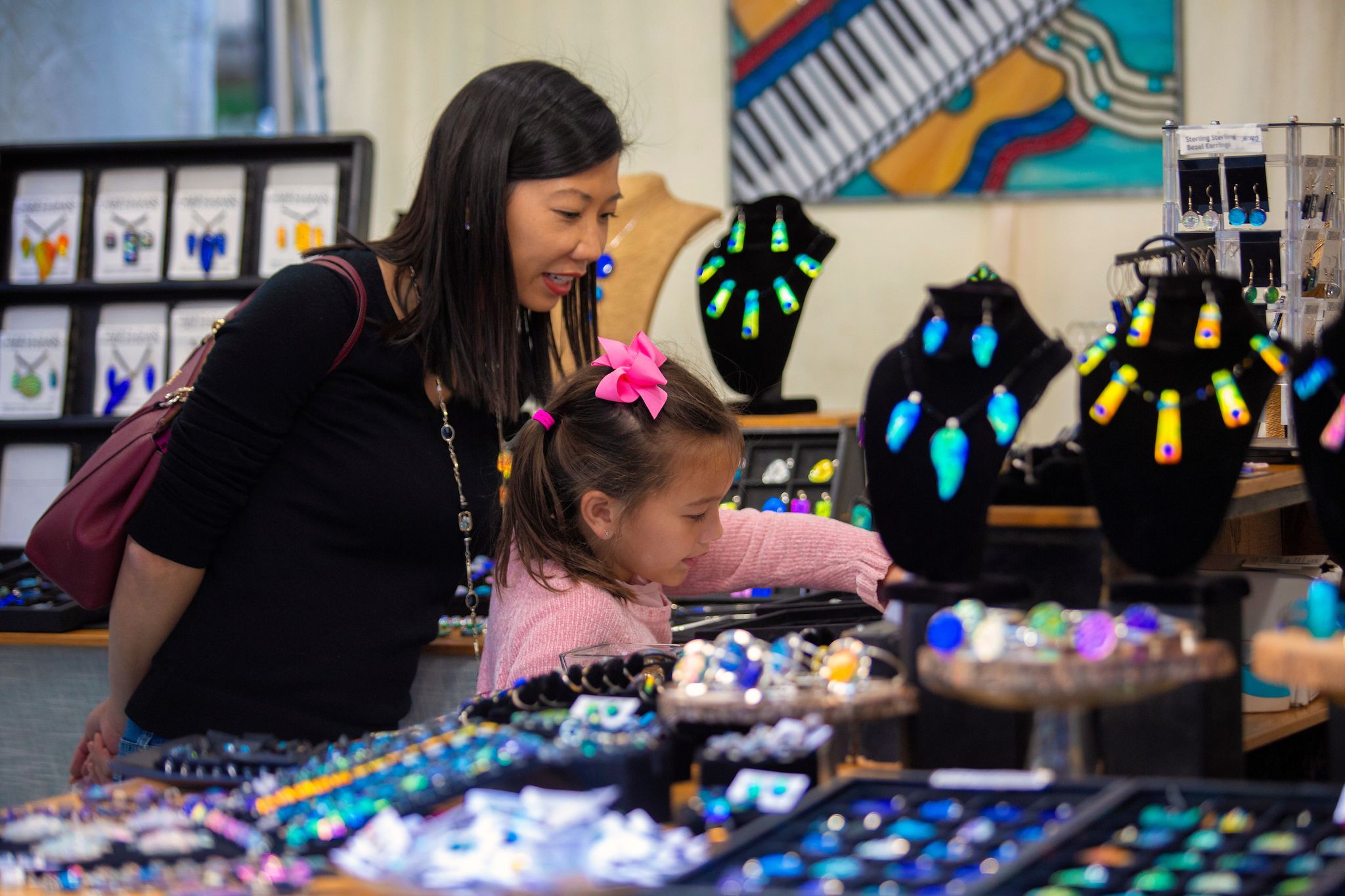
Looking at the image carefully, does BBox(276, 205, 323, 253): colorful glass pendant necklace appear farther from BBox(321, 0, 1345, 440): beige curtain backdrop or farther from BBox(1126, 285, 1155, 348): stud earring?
BBox(1126, 285, 1155, 348): stud earring

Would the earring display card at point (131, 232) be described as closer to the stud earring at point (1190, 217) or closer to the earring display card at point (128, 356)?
the earring display card at point (128, 356)

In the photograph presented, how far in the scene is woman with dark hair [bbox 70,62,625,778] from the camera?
1.72 meters

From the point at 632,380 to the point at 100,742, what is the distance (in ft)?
2.90

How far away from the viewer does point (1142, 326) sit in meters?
1.26

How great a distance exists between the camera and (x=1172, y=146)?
215 cm

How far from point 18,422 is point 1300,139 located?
291 cm

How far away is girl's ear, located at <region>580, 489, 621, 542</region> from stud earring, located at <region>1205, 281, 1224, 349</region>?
2.71 ft

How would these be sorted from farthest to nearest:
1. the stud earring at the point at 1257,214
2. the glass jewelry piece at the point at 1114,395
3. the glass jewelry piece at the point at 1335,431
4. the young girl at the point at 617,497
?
the stud earring at the point at 1257,214 → the young girl at the point at 617,497 → the glass jewelry piece at the point at 1114,395 → the glass jewelry piece at the point at 1335,431

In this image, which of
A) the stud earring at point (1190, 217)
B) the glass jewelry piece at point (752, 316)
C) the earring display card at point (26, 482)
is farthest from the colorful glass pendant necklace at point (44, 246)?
the stud earring at point (1190, 217)

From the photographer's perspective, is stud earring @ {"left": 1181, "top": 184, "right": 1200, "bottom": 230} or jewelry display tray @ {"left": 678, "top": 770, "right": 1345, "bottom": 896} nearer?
jewelry display tray @ {"left": 678, "top": 770, "right": 1345, "bottom": 896}

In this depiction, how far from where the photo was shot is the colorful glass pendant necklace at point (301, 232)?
3.32 metres

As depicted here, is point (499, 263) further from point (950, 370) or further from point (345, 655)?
point (950, 370)

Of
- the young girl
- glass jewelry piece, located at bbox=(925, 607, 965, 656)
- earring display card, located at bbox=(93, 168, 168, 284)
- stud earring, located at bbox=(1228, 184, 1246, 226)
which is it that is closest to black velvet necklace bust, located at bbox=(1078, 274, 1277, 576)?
glass jewelry piece, located at bbox=(925, 607, 965, 656)

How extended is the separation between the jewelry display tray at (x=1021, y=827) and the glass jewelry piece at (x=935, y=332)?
1.31 feet
